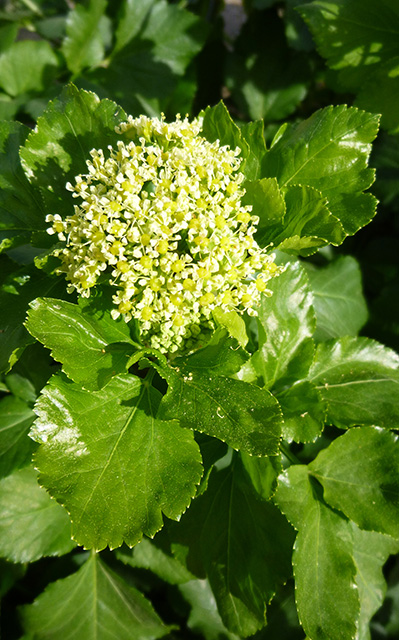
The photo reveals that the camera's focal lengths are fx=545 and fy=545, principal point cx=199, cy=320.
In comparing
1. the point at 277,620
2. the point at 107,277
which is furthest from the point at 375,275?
the point at 107,277

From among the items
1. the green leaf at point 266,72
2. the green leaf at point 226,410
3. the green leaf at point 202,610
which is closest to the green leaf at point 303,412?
the green leaf at point 226,410

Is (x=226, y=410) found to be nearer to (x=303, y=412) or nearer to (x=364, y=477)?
(x=303, y=412)

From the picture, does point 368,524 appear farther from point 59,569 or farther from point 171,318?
point 59,569

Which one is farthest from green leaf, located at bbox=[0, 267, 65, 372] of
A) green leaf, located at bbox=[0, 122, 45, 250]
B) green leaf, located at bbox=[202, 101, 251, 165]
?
green leaf, located at bbox=[202, 101, 251, 165]

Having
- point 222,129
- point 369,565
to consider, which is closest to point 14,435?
point 222,129

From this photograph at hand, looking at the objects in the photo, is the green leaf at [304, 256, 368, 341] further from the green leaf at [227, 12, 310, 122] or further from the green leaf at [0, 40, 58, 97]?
the green leaf at [0, 40, 58, 97]
